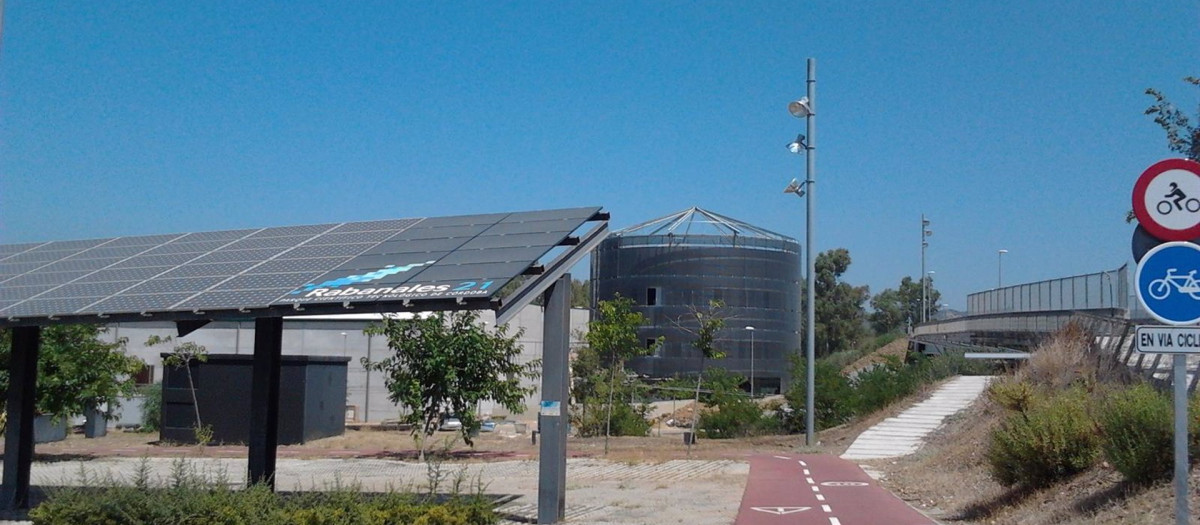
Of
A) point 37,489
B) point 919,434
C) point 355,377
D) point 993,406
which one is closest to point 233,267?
point 37,489

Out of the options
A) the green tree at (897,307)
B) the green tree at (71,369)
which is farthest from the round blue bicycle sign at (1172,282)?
the green tree at (897,307)

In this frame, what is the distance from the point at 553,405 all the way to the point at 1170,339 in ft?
26.6

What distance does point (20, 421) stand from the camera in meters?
15.5

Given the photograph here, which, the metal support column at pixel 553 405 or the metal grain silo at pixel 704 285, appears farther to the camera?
the metal grain silo at pixel 704 285

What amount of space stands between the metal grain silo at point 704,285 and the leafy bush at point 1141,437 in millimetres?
53096

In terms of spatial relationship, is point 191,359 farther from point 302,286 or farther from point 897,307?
point 897,307

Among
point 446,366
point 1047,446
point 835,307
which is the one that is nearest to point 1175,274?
point 1047,446

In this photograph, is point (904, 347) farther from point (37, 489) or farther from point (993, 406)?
point (37, 489)

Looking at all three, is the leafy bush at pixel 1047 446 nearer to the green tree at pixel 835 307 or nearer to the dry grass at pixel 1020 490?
the dry grass at pixel 1020 490

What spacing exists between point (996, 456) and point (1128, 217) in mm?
7510

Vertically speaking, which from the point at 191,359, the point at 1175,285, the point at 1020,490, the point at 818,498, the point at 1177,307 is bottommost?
the point at 818,498

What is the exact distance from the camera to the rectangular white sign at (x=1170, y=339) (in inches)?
272

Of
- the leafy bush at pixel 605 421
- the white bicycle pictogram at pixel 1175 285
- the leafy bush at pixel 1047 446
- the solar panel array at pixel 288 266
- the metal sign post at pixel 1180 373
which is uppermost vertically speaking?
the solar panel array at pixel 288 266

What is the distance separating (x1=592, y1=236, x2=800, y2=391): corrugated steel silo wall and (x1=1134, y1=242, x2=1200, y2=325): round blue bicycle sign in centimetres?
5799
